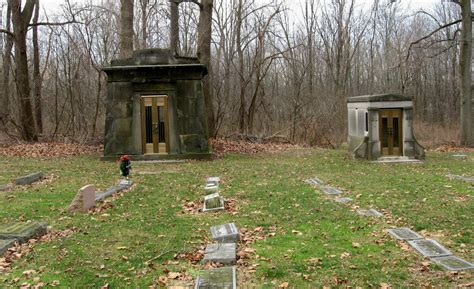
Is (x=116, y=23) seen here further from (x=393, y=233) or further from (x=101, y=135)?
(x=393, y=233)

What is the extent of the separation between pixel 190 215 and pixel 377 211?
10.3 feet

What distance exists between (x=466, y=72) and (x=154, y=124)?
13768 mm

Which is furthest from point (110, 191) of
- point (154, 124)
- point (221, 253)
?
point (154, 124)

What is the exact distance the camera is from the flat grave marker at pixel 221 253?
5.35 m

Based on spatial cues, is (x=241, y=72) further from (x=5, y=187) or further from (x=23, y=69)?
(x=5, y=187)

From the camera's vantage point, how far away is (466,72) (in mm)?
20453

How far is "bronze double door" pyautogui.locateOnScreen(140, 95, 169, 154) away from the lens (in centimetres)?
1633

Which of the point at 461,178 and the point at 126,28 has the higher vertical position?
the point at 126,28

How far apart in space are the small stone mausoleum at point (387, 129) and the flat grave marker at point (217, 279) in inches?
447

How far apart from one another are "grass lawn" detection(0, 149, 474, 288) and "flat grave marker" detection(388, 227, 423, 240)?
0.49 feet

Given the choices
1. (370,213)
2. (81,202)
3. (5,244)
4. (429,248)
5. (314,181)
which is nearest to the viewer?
(429,248)

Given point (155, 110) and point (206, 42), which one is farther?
point (206, 42)

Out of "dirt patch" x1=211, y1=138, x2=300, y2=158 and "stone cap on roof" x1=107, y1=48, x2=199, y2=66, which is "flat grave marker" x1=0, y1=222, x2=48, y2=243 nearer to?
"stone cap on roof" x1=107, y1=48, x2=199, y2=66

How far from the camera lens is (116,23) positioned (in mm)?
27016
